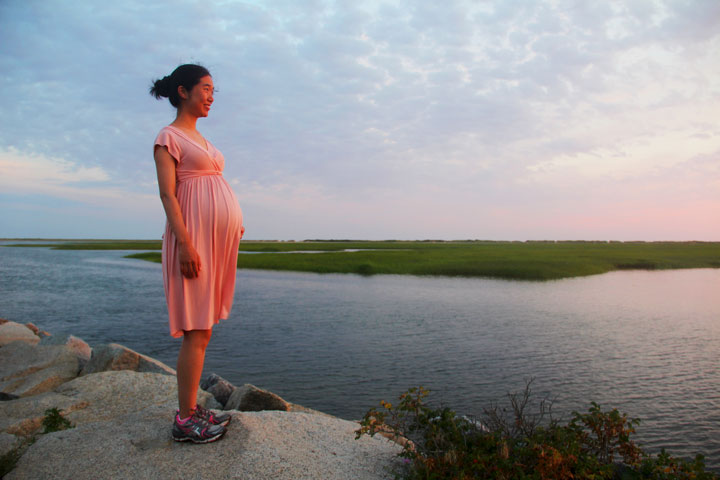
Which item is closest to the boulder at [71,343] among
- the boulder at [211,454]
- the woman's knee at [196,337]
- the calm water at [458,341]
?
the calm water at [458,341]

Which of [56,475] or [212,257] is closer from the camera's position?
[56,475]

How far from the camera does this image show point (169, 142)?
160 inches

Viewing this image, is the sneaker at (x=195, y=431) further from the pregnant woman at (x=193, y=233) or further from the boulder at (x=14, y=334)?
the boulder at (x=14, y=334)

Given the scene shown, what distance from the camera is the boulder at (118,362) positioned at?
28.7 feet

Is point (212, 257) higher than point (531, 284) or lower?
higher

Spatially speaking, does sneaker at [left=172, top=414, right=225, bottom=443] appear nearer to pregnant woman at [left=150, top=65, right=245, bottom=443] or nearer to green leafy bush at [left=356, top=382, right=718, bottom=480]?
pregnant woman at [left=150, top=65, right=245, bottom=443]

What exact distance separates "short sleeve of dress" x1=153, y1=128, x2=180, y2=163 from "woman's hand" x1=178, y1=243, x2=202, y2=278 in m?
0.80

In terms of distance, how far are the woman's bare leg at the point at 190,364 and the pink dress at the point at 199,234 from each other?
87 millimetres

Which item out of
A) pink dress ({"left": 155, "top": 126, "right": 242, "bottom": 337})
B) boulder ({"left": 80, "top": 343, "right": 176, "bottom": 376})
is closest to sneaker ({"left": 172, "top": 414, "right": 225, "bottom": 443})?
pink dress ({"left": 155, "top": 126, "right": 242, "bottom": 337})

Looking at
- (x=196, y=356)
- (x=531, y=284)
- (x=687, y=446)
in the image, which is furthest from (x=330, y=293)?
(x=196, y=356)

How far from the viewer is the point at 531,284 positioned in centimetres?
2975

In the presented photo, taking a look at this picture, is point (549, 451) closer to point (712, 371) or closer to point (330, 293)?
point (712, 371)

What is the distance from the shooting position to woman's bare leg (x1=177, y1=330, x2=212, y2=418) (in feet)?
13.6

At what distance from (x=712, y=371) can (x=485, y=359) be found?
5.40 m
